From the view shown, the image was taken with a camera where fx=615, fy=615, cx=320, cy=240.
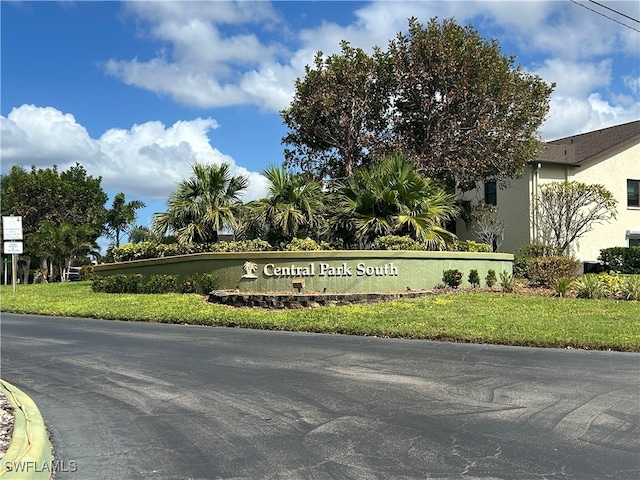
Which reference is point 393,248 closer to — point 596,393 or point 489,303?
point 489,303

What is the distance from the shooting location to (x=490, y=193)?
31.0m

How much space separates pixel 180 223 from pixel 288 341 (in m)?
11.1

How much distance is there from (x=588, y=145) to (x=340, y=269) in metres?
20.0

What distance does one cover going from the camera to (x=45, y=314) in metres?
18.2

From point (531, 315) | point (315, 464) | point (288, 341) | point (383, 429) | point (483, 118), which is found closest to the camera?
point (315, 464)

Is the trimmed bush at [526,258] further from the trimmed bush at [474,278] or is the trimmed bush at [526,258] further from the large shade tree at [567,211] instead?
the trimmed bush at [474,278]

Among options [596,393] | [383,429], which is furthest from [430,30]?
[383,429]

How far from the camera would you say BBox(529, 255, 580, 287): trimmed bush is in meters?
18.9

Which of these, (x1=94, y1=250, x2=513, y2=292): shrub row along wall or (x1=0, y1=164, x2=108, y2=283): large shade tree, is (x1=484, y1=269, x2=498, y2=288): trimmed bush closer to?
(x1=94, y1=250, x2=513, y2=292): shrub row along wall

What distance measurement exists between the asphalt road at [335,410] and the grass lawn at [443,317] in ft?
2.75

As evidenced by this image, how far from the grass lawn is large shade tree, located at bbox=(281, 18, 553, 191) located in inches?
327

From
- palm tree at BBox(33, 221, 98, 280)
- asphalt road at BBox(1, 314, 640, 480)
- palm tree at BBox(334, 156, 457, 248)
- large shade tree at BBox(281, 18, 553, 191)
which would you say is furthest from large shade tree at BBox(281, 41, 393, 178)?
palm tree at BBox(33, 221, 98, 280)

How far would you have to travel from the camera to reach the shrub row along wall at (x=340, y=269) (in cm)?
1750

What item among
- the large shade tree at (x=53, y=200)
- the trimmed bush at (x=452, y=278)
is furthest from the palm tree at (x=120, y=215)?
the trimmed bush at (x=452, y=278)
